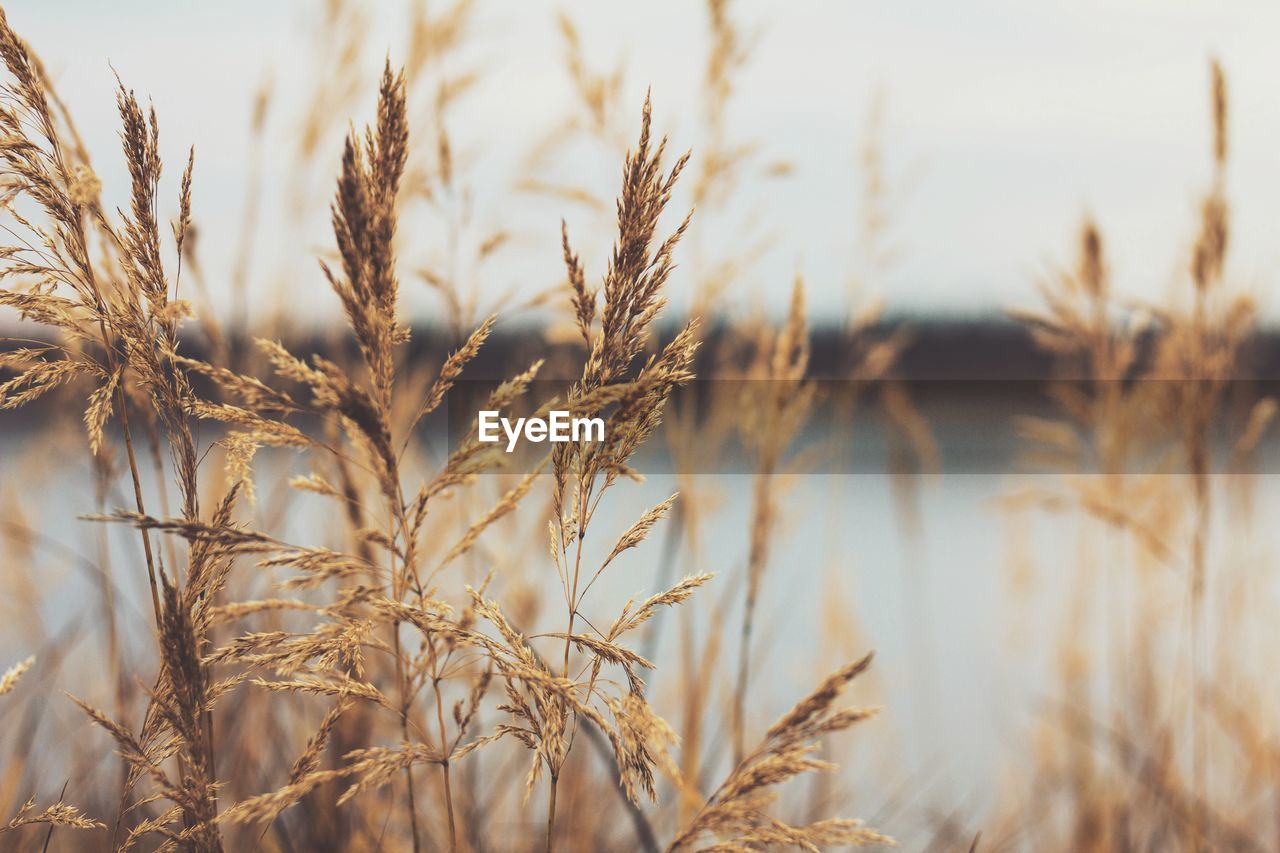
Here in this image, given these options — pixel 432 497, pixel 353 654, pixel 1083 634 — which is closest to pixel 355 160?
pixel 432 497

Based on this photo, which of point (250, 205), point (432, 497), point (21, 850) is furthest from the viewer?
point (250, 205)

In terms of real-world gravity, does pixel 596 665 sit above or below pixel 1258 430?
below

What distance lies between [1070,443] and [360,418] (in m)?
1.52

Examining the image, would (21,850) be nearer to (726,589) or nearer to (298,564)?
(298,564)

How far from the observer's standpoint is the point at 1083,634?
274cm

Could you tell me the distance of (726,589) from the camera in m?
1.57

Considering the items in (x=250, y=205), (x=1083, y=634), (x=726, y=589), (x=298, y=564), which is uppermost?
(x=250, y=205)

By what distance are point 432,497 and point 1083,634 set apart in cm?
255

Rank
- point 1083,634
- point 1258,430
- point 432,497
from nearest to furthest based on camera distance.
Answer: point 432,497 < point 1258,430 < point 1083,634

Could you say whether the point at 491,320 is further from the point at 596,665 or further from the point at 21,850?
the point at 21,850

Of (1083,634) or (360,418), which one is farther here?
(1083,634)

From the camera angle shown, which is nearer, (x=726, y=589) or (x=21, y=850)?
(x=21, y=850)

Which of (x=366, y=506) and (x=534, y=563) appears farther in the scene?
(x=534, y=563)

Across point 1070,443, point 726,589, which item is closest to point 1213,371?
point 1070,443
